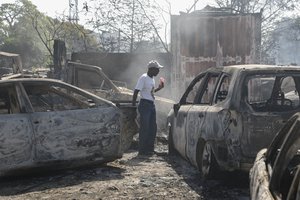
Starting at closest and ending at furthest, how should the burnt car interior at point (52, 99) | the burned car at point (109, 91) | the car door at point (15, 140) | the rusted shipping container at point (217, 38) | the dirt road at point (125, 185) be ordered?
the dirt road at point (125, 185) → the car door at point (15, 140) → the burnt car interior at point (52, 99) → the burned car at point (109, 91) → the rusted shipping container at point (217, 38)

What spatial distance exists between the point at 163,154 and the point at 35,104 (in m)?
2.44

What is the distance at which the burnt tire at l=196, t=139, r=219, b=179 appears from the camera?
5.35 meters

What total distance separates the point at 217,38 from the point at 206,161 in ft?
24.0

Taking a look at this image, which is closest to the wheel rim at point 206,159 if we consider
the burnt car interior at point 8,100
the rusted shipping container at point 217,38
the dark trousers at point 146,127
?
the dark trousers at point 146,127

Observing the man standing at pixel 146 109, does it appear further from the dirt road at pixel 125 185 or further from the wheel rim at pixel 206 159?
the wheel rim at pixel 206 159

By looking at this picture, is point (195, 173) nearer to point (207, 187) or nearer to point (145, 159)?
point (207, 187)

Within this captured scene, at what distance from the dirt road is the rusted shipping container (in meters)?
6.24

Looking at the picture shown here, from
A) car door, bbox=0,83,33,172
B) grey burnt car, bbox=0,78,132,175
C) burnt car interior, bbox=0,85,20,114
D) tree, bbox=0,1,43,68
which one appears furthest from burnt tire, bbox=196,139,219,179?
tree, bbox=0,1,43,68

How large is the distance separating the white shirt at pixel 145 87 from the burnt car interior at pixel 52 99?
1094mm

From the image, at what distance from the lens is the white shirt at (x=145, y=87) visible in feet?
25.7

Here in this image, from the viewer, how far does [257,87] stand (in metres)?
11.2

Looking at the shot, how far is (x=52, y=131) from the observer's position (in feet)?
19.0

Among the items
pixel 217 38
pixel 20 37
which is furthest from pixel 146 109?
pixel 20 37

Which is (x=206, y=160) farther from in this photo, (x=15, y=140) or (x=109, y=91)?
(x=109, y=91)
